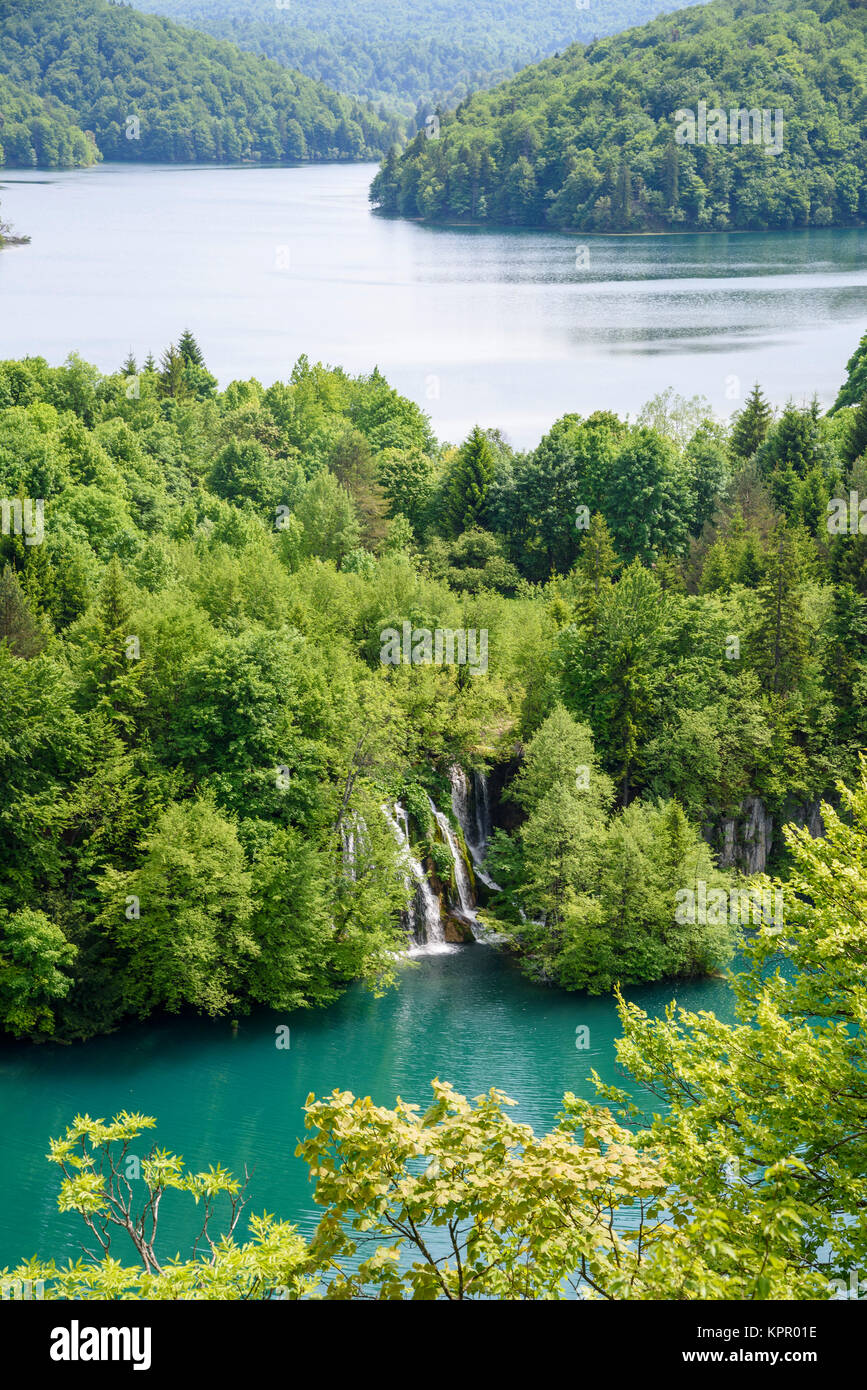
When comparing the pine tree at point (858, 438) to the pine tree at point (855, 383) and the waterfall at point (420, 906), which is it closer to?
the pine tree at point (855, 383)

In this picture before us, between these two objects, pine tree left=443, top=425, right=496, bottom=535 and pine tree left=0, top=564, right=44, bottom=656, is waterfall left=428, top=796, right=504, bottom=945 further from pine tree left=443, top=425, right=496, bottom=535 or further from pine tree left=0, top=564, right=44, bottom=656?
pine tree left=443, top=425, right=496, bottom=535

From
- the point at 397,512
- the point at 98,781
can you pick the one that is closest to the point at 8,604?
the point at 98,781

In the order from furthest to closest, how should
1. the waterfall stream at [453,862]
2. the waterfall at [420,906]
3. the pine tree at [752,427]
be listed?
1. the pine tree at [752,427]
2. the waterfall at [420,906]
3. the waterfall stream at [453,862]

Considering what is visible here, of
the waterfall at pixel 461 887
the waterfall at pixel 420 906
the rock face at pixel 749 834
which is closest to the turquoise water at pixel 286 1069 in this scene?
the waterfall at pixel 420 906

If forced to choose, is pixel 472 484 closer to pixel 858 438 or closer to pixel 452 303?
pixel 858 438

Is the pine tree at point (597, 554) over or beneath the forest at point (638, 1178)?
over

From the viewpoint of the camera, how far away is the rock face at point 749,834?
152ft

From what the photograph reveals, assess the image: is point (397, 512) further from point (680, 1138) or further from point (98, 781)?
point (680, 1138)

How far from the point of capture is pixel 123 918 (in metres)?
35.9

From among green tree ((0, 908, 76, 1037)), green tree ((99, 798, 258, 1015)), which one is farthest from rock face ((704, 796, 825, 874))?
green tree ((0, 908, 76, 1037))

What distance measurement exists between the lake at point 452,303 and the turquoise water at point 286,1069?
2021 inches

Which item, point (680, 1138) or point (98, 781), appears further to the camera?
point (98, 781)

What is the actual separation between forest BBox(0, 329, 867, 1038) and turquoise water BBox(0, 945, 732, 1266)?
99 cm

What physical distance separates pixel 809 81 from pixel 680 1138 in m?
162
